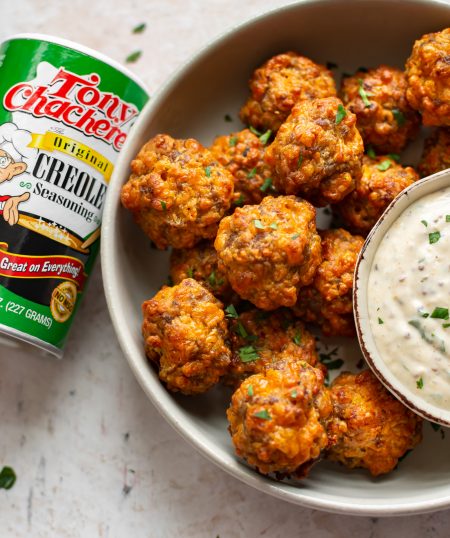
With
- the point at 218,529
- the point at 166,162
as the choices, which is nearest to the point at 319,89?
the point at 166,162

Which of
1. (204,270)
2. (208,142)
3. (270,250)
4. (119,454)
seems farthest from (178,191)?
(119,454)

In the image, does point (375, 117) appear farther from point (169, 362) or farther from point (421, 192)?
point (169, 362)

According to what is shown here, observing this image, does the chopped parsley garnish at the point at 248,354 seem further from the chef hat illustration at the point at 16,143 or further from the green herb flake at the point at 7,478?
the green herb flake at the point at 7,478

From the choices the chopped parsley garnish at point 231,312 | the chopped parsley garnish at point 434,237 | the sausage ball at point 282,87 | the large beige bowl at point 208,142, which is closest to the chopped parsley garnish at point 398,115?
the sausage ball at point 282,87

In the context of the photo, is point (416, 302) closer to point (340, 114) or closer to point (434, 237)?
point (434, 237)

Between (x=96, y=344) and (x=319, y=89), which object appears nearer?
(x=319, y=89)

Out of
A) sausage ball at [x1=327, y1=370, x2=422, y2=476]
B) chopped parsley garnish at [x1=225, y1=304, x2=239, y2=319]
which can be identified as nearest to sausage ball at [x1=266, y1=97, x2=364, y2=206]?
chopped parsley garnish at [x1=225, y1=304, x2=239, y2=319]

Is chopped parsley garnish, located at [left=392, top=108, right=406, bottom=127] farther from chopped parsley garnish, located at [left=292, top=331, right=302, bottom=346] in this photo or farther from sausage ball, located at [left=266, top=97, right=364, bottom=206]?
chopped parsley garnish, located at [left=292, top=331, right=302, bottom=346]
